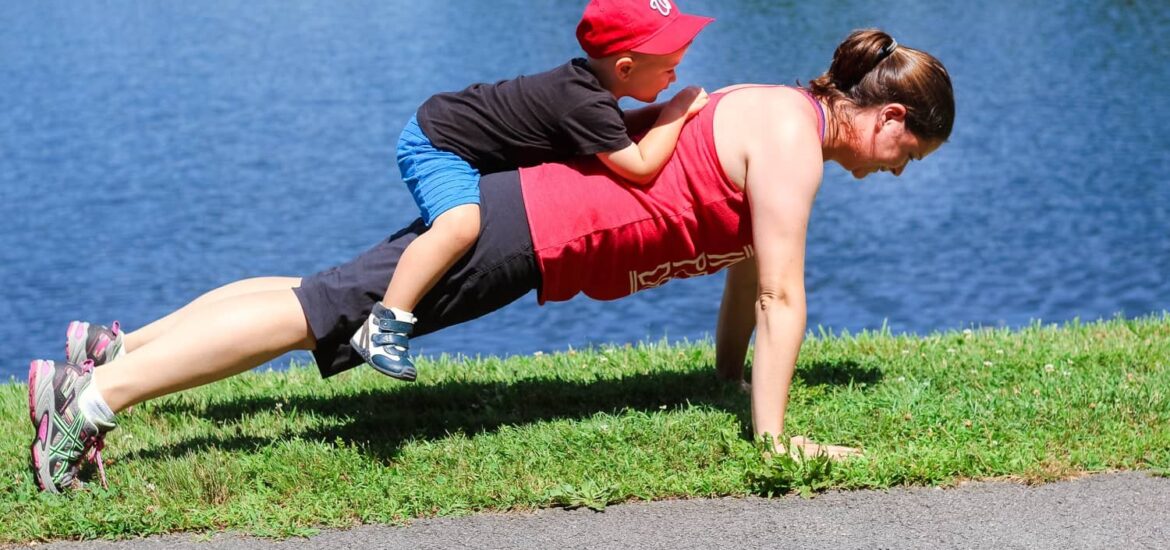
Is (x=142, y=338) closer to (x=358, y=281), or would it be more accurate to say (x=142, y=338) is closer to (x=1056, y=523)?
(x=358, y=281)

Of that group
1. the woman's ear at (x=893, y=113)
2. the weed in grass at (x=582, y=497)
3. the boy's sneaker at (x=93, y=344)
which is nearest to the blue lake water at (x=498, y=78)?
the woman's ear at (x=893, y=113)

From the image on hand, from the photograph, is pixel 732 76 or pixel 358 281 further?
pixel 732 76

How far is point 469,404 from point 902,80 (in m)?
2.18

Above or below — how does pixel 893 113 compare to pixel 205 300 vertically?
above

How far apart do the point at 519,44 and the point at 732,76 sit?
5591 mm

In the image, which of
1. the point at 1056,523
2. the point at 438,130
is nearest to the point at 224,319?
the point at 438,130

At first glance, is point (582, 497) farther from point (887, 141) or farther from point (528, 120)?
point (887, 141)

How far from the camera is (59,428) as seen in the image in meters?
4.40

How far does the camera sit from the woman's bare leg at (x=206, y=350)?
14.6 ft

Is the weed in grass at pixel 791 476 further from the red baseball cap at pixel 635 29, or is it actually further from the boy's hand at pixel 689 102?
the red baseball cap at pixel 635 29

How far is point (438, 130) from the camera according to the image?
4.63 m

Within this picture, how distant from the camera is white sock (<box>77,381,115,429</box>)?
4406 millimetres

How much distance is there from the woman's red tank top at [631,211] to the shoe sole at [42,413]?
1712 millimetres

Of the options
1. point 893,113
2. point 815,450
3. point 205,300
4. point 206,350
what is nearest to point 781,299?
point 815,450
